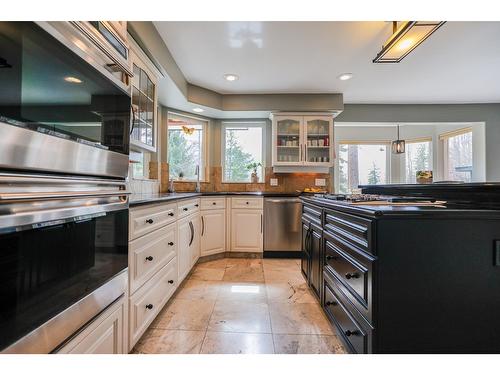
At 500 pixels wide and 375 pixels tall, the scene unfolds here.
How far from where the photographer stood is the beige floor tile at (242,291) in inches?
89.1

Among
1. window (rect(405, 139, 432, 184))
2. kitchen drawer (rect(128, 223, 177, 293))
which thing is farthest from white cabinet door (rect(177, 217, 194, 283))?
window (rect(405, 139, 432, 184))

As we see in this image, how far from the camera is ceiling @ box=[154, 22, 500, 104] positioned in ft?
7.34

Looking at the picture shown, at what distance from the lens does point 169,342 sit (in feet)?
5.24

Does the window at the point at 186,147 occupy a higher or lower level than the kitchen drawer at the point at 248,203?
higher

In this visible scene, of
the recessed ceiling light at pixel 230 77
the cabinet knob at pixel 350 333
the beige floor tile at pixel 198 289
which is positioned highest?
the recessed ceiling light at pixel 230 77

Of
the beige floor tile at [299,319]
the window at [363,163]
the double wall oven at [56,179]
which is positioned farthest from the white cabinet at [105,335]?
the window at [363,163]

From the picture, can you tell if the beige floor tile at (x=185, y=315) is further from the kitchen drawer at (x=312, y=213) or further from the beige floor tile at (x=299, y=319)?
the kitchen drawer at (x=312, y=213)

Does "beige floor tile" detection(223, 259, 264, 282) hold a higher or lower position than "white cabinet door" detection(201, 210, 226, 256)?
lower

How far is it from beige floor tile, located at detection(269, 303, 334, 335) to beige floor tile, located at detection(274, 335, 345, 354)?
0.06 m

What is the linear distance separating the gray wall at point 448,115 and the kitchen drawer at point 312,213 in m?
2.44

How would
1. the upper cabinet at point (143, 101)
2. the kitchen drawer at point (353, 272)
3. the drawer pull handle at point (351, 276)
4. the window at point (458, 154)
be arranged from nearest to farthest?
1. the kitchen drawer at point (353, 272)
2. the drawer pull handle at point (351, 276)
3. the upper cabinet at point (143, 101)
4. the window at point (458, 154)

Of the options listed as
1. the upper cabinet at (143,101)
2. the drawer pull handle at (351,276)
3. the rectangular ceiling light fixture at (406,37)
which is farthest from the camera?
the upper cabinet at (143,101)

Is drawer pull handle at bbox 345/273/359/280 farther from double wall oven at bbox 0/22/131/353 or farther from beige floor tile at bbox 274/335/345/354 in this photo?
double wall oven at bbox 0/22/131/353
